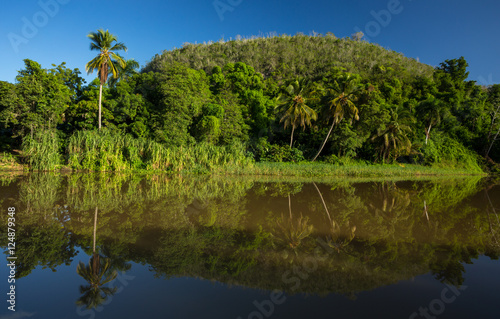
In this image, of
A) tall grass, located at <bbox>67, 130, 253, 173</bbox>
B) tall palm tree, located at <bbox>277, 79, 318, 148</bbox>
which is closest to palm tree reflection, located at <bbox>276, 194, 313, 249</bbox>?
tall grass, located at <bbox>67, 130, 253, 173</bbox>

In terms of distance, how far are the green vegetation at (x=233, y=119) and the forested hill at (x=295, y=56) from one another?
1824mm

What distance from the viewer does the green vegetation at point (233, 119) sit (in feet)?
74.5

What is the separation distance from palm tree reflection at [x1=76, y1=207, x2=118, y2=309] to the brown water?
17mm

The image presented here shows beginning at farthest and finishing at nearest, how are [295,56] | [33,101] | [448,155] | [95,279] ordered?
[295,56] < [448,155] < [33,101] < [95,279]

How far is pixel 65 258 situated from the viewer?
192 inches

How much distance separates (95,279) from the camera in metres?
4.16

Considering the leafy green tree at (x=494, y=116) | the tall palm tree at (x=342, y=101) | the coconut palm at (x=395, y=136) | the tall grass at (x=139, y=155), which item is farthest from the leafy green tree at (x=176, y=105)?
the leafy green tree at (x=494, y=116)

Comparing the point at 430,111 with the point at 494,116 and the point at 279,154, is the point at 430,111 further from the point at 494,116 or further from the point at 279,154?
the point at 279,154

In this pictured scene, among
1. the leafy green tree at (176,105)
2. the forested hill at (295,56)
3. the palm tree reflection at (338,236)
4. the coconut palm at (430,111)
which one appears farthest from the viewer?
the forested hill at (295,56)

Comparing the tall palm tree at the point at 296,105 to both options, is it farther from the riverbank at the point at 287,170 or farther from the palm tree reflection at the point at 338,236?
the palm tree reflection at the point at 338,236

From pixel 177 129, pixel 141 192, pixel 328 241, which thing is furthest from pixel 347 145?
pixel 328 241

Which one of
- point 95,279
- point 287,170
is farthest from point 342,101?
point 95,279

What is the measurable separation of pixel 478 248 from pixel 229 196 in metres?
8.47

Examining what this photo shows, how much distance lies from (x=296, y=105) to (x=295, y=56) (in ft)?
95.4
